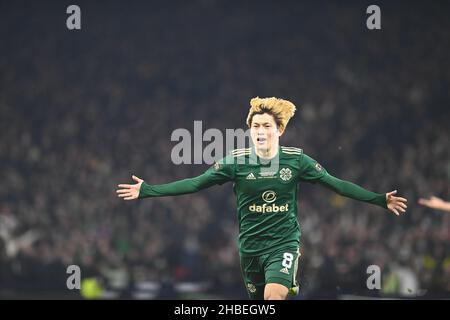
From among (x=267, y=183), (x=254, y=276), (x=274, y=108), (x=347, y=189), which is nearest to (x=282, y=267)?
(x=254, y=276)

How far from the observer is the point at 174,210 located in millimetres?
24219

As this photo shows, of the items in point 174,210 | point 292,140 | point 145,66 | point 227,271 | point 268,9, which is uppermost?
point 268,9

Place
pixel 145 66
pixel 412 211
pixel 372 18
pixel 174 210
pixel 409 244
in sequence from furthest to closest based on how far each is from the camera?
pixel 145 66 < pixel 372 18 < pixel 174 210 < pixel 412 211 < pixel 409 244

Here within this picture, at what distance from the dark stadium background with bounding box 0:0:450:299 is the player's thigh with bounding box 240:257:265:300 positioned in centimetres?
552

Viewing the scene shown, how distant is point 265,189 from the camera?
9812 mm

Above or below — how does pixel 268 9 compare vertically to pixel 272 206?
above

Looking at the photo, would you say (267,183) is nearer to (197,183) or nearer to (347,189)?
(197,183)

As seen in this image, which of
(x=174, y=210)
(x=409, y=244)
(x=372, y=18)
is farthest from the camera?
(x=372, y=18)

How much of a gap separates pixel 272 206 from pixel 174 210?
14.5m

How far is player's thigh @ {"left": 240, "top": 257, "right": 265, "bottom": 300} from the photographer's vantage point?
9961 millimetres

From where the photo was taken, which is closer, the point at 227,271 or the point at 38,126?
the point at 227,271

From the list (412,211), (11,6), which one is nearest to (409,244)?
(412,211)

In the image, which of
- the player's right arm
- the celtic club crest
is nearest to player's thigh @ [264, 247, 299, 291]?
the celtic club crest

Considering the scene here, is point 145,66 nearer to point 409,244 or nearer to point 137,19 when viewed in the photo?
point 137,19
